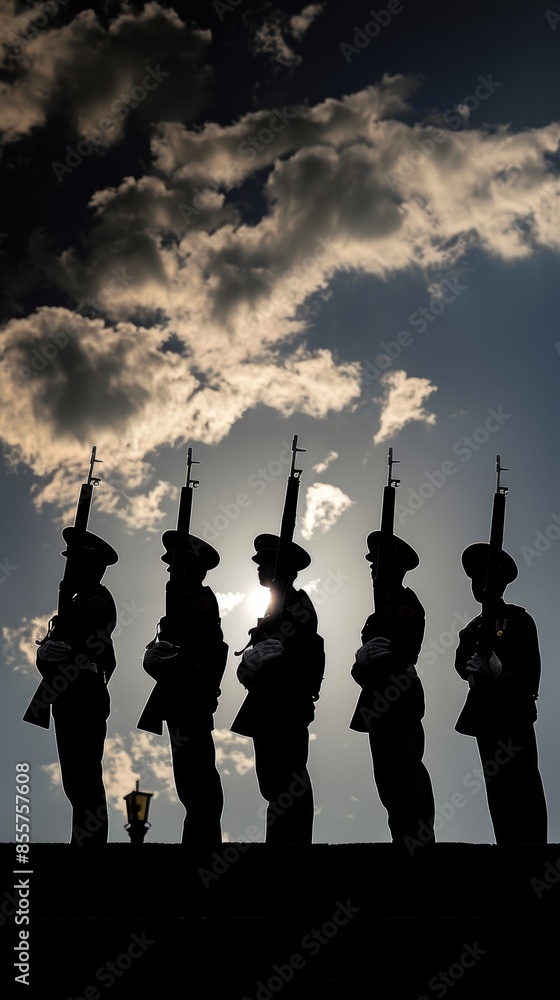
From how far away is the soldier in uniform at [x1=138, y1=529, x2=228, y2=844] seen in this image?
33.7 feet

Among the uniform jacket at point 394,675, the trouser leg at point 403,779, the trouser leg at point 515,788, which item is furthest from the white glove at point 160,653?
the trouser leg at point 515,788

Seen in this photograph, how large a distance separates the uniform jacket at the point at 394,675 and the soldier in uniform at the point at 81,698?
2364 mm

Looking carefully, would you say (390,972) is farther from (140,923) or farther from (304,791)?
(304,791)

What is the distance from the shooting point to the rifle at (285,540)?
10719 millimetres

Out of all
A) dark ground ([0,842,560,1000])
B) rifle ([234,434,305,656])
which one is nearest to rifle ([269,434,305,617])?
rifle ([234,434,305,656])

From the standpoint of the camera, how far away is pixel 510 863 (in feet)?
25.0

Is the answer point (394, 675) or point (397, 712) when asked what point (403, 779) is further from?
point (394, 675)

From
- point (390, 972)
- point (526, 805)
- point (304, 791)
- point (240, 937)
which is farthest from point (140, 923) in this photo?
point (526, 805)

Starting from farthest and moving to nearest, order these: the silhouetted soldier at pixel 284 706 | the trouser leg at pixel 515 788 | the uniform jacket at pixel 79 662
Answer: the uniform jacket at pixel 79 662 → the silhouetted soldier at pixel 284 706 → the trouser leg at pixel 515 788

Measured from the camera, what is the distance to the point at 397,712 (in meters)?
9.95

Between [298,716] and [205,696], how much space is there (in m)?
0.92
